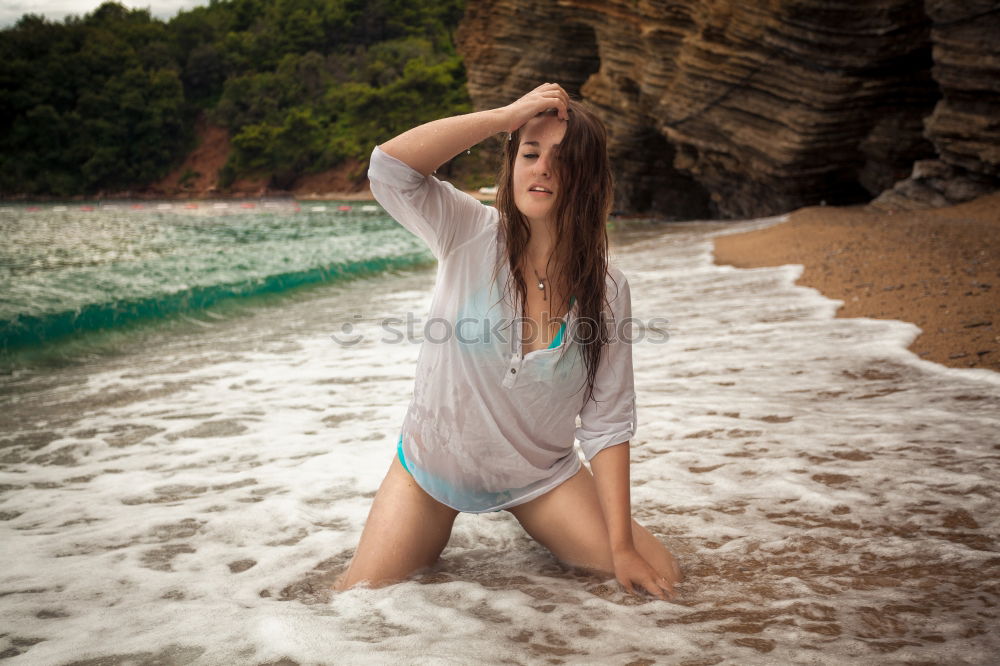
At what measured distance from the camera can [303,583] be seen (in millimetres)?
2604

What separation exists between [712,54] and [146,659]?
53.6 ft

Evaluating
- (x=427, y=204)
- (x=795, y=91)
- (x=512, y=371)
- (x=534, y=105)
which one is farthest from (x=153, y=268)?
(x=534, y=105)

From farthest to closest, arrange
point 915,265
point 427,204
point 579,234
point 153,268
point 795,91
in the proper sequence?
point 153,268 → point 795,91 → point 915,265 → point 579,234 → point 427,204

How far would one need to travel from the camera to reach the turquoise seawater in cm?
975

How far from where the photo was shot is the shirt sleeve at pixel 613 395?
2.43m

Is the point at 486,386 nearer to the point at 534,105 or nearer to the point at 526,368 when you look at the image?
the point at 526,368

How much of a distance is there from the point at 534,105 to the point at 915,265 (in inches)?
255

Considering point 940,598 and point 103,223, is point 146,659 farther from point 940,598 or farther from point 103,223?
point 103,223

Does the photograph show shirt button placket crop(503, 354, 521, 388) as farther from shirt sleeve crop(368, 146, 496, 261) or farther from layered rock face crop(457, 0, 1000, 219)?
layered rock face crop(457, 0, 1000, 219)

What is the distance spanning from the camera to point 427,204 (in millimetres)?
2314

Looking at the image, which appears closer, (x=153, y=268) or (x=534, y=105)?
(x=534, y=105)

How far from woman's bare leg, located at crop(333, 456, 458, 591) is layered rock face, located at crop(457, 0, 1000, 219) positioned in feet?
38.3

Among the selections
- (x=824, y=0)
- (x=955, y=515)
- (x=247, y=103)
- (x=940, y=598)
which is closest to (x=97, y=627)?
(x=940, y=598)

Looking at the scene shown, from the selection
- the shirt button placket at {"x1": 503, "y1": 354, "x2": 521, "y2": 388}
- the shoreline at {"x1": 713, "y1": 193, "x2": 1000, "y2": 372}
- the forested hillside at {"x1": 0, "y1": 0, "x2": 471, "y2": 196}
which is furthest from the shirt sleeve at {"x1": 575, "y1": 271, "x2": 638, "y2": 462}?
the forested hillside at {"x1": 0, "y1": 0, "x2": 471, "y2": 196}
